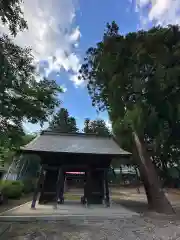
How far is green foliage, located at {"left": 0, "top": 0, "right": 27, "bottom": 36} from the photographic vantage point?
5.03 m

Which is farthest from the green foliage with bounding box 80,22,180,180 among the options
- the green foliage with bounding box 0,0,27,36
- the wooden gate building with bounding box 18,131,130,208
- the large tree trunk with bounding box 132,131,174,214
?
the green foliage with bounding box 0,0,27,36

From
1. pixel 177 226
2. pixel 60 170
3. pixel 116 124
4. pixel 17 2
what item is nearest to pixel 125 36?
pixel 116 124

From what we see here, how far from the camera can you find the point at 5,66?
15.4ft

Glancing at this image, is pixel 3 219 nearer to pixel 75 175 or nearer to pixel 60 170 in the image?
pixel 60 170

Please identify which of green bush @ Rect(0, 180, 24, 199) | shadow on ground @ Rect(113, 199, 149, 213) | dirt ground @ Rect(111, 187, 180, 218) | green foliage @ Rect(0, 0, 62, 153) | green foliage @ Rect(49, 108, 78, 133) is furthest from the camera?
green foliage @ Rect(49, 108, 78, 133)

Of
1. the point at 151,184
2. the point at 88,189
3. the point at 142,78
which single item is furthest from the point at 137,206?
the point at 142,78

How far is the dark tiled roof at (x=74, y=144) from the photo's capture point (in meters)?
9.10

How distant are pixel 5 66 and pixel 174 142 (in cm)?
1069

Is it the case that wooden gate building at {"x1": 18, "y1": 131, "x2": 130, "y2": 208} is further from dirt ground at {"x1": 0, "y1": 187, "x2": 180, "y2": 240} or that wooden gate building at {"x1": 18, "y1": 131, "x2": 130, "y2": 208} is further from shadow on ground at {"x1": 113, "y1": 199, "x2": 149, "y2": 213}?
dirt ground at {"x1": 0, "y1": 187, "x2": 180, "y2": 240}

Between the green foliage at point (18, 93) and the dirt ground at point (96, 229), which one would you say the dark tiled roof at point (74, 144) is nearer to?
the green foliage at point (18, 93)

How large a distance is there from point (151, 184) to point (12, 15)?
8339 millimetres

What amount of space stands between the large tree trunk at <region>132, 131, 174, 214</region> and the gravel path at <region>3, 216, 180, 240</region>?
1846 mm

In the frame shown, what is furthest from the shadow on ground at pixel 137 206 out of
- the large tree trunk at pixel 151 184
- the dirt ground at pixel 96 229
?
the dirt ground at pixel 96 229

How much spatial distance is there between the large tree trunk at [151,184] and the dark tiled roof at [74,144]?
1.09 metres
